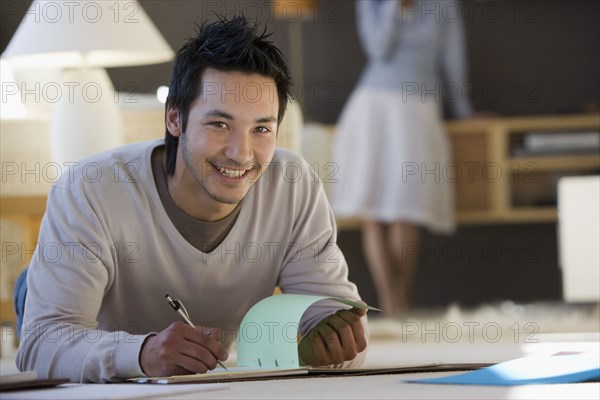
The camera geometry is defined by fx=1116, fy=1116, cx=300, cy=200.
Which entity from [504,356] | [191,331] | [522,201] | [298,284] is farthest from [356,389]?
[522,201]

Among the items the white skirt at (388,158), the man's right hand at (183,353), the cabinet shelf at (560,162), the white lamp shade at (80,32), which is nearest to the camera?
the man's right hand at (183,353)

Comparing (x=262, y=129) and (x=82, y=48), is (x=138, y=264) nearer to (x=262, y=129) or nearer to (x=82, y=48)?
(x=262, y=129)

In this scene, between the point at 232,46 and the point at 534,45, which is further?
the point at 534,45

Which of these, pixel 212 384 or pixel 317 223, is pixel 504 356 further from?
pixel 212 384

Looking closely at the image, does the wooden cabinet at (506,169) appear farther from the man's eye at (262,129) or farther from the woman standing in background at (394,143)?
the man's eye at (262,129)

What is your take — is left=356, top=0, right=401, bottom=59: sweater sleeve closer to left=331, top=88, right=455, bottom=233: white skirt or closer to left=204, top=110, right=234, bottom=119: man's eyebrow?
left=331, top=88, right=455, bottom=233: white skirt

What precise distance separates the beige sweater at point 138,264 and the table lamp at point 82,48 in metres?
0.96

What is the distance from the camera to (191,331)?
150 cm

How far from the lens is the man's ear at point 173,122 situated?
1.92 metres

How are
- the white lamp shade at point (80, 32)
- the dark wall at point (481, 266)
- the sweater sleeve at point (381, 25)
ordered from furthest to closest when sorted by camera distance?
the dark wall at point (481, 266) → the sweater sleeve at point (381, 25) → the white lamp shade at point (80, 32)

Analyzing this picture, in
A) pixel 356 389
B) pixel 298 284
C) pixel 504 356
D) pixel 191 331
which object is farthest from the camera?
pixel 504 356

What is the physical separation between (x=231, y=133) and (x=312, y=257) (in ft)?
0.94

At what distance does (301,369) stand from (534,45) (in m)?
3.79

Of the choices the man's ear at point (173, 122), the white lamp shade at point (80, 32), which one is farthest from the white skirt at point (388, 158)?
the man's ear at point (173, 122)
